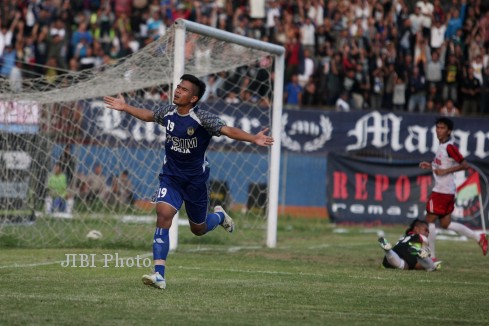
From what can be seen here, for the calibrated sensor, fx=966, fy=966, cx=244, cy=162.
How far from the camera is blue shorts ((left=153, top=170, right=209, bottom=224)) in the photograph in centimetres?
1172

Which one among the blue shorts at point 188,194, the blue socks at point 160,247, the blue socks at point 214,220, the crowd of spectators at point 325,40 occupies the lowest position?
the blue socks at point 160,247

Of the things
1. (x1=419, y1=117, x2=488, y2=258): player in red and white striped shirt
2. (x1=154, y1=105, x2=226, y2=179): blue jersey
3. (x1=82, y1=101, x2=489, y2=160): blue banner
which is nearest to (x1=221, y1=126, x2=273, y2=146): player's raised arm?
(x1=154, y1=105, x2=226, y2=179): blue jersey

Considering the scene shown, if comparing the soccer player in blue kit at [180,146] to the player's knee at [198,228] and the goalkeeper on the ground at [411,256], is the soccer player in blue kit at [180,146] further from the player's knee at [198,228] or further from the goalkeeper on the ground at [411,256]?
the goalkeeper on the ground at [411,256]

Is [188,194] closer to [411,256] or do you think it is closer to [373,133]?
[411,256]

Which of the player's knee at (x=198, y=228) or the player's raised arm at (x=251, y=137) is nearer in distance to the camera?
the player's raised arm at (x=251, y=137)

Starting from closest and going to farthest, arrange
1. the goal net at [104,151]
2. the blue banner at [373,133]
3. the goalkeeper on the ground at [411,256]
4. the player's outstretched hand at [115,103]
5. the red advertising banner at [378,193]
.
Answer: the player's outstretched hand at [115,103], the goalkeeper on the ground at [411,256], the goal net at [104,151], the red advertising banner at [378,193], the blue banner at [373,133]

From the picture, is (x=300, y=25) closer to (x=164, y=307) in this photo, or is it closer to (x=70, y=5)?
(x=70, y=5)

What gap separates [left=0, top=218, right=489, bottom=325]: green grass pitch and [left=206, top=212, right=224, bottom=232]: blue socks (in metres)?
0.64

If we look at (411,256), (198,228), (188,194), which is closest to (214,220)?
(198,228)

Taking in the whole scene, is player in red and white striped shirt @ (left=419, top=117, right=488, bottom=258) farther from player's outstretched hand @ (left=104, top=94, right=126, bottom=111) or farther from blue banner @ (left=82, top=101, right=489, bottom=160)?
blue banner @ (left=82, top=101, right=489, bottom=160)

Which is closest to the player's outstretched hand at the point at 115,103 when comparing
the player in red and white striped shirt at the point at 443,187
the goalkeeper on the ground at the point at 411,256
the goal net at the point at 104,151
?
the goal net at the point at 104,151

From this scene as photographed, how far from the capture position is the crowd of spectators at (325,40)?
96.6 feet

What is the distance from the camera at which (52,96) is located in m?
17.6

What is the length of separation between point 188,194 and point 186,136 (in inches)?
35.5
